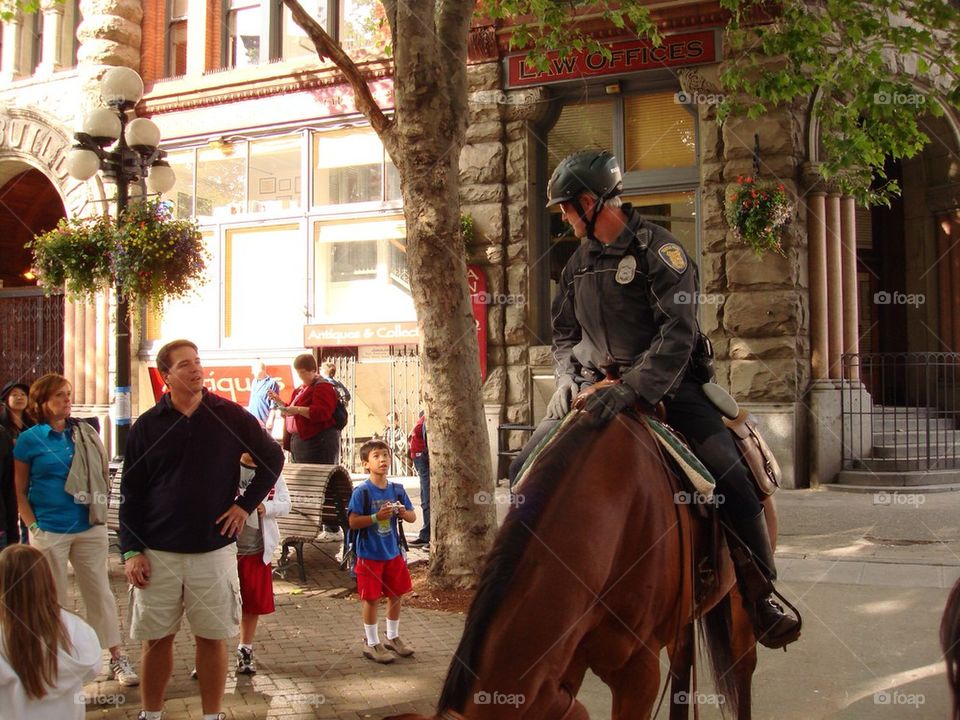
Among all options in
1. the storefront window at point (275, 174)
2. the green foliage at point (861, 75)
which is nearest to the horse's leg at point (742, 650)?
the green foliage at point (861, 75)

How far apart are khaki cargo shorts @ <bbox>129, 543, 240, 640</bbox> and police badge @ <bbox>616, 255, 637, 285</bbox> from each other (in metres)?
2.72

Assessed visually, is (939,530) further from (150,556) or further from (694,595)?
(150,556)

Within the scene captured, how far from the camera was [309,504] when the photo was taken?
29.2 ft

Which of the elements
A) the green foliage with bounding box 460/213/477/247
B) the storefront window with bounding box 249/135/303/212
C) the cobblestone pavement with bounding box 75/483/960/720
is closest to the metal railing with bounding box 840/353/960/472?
the cobblestone pavement with bounding box 75/483/960/720

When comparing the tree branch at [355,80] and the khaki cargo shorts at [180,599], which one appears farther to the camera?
the tree branch at [355,80]

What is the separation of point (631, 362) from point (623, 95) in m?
10.9

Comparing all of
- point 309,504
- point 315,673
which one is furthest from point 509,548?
point 309,504

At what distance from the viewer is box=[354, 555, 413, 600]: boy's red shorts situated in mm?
6512

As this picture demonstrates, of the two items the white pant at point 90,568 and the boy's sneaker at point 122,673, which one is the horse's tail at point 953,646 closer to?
the boy's sneaker at point 122,673

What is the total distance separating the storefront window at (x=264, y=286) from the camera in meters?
16.3

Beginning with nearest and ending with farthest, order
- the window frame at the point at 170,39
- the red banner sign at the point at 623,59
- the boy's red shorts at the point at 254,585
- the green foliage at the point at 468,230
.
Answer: the boy's red shorts at the point at 254,585
the red banner sign at the point at 623,59
the green foliage at the point at 468,230
the window frame at the point at 170,39

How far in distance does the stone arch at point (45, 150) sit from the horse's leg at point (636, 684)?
1617 cm

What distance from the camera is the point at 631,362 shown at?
14.1ft

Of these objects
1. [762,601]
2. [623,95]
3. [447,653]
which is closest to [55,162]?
[623,95]
